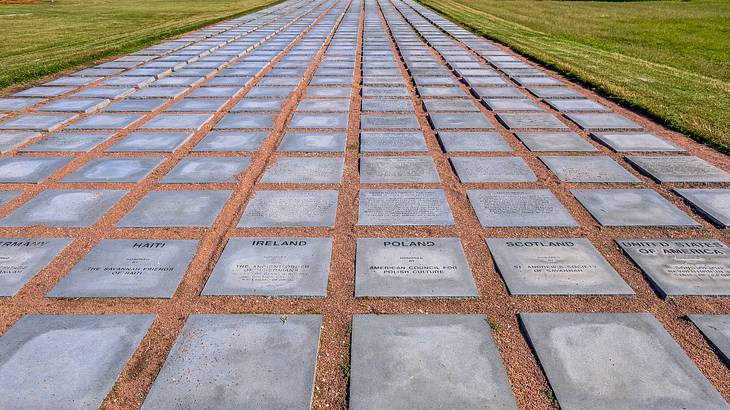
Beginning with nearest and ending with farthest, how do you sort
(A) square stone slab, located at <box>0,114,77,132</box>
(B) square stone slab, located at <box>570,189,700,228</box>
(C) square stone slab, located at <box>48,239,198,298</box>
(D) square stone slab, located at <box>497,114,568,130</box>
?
(C) square stone slab, located at <box>48,239,198,298</box> → (B) square stone slab, located at <box>570,189,700,228</box> → (A) square stone slab, located at <box>0,114,77,132</box> → (D) square stone slab, located at <box>497,114,568,130</box>

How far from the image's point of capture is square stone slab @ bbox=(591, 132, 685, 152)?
6.41 meters

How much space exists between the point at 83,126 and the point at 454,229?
6.05 m

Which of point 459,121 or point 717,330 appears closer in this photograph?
point 717,330

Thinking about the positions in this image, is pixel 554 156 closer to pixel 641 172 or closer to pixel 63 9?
Answer: pixel 641 172

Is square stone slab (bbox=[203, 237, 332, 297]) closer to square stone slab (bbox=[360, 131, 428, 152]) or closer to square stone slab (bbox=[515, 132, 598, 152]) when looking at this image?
square stone slab (bbox=[360, 131, 428, 152])

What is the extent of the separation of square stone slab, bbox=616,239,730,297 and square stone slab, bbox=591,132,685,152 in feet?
8.10

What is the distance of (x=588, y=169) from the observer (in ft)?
19.1

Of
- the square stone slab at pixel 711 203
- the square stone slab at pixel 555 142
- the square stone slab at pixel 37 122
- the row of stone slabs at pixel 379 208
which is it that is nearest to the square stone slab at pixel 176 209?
the row of stone slabs at pixel 379 208

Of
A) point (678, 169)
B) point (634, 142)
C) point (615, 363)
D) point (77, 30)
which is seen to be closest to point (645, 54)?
point (634, 142)

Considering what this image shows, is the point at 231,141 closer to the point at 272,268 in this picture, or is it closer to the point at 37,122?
the point at 37,122

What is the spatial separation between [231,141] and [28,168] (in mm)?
2413

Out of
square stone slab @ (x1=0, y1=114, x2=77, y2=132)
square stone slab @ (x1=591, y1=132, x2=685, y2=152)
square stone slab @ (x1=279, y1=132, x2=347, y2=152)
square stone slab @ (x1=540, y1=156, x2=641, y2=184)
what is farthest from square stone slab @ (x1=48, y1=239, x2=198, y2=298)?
square stone slab @ (x1=591, y1=132, x2=685, y2=152)

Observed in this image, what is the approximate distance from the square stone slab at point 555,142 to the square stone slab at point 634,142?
27 cm

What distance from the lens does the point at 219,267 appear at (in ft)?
12.9
